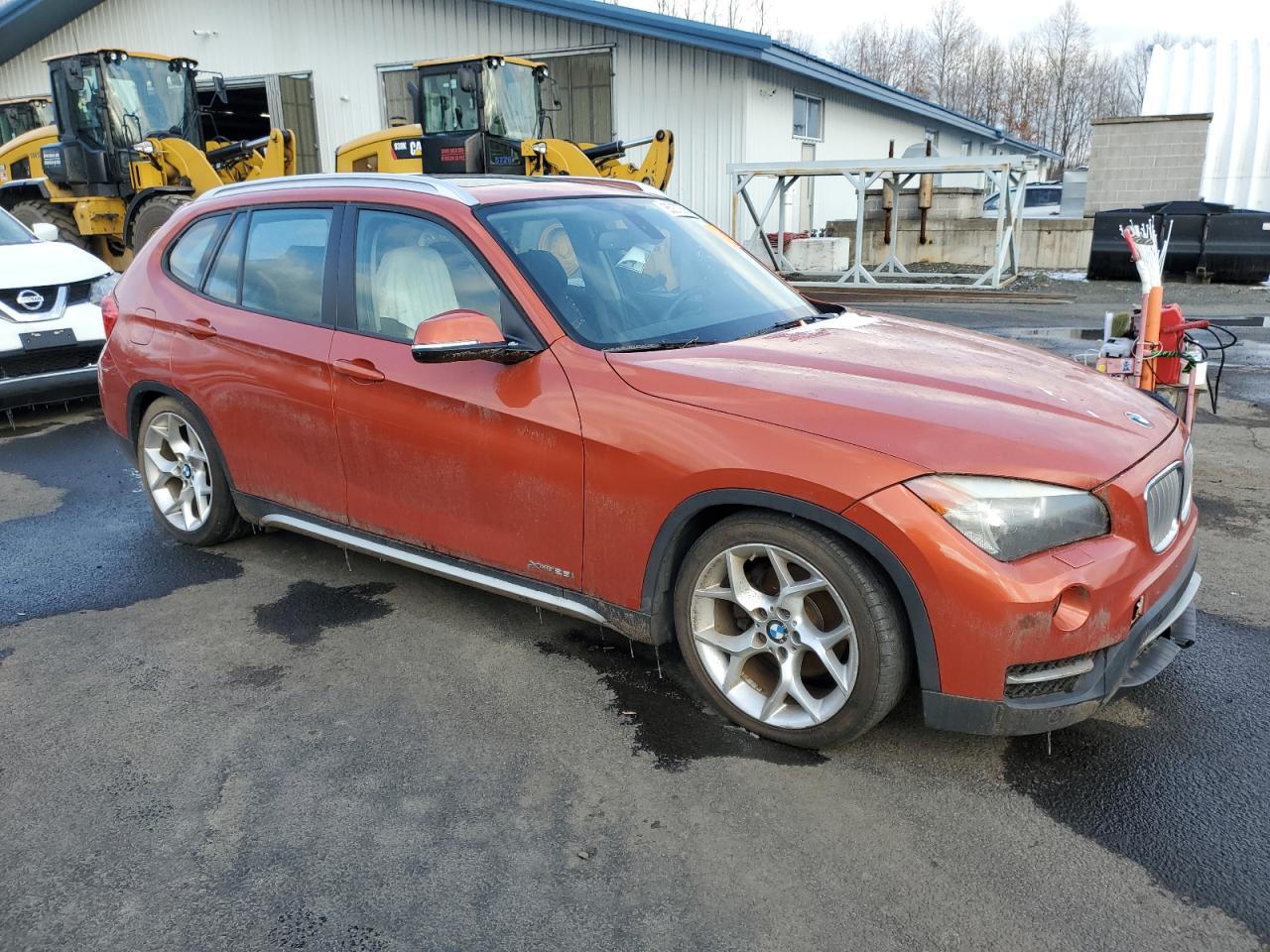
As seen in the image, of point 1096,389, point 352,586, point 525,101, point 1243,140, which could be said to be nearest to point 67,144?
point 525,101

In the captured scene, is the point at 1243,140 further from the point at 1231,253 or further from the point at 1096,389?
the point at 1096,389

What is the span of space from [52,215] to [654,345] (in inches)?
556

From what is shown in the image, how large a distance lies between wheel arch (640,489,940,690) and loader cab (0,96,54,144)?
20.8m

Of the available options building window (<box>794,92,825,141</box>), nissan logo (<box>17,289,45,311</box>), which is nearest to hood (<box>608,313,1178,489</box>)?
nissan logo (<box>17,289,45,311</box>)

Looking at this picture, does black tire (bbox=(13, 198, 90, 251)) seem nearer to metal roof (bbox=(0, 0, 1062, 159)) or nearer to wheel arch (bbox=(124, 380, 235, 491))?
metal roof (bbox=(0, 0, 1062, 159))

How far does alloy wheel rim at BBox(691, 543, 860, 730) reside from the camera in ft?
9.68

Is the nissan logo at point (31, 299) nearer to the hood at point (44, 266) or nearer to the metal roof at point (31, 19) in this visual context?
the hood at point (44, 266)

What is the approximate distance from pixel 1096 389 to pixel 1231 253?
1572 cm

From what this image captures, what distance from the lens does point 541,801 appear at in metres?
2.88

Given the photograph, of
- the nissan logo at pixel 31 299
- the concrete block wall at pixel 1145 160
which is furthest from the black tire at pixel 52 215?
the concrete block wall at pixel 1145 160

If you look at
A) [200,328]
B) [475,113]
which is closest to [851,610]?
[200,328]

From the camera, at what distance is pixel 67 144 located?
44.8 ft

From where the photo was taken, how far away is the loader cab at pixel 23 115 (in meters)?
19.3

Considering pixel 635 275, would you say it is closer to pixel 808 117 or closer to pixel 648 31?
pixel 648 31
